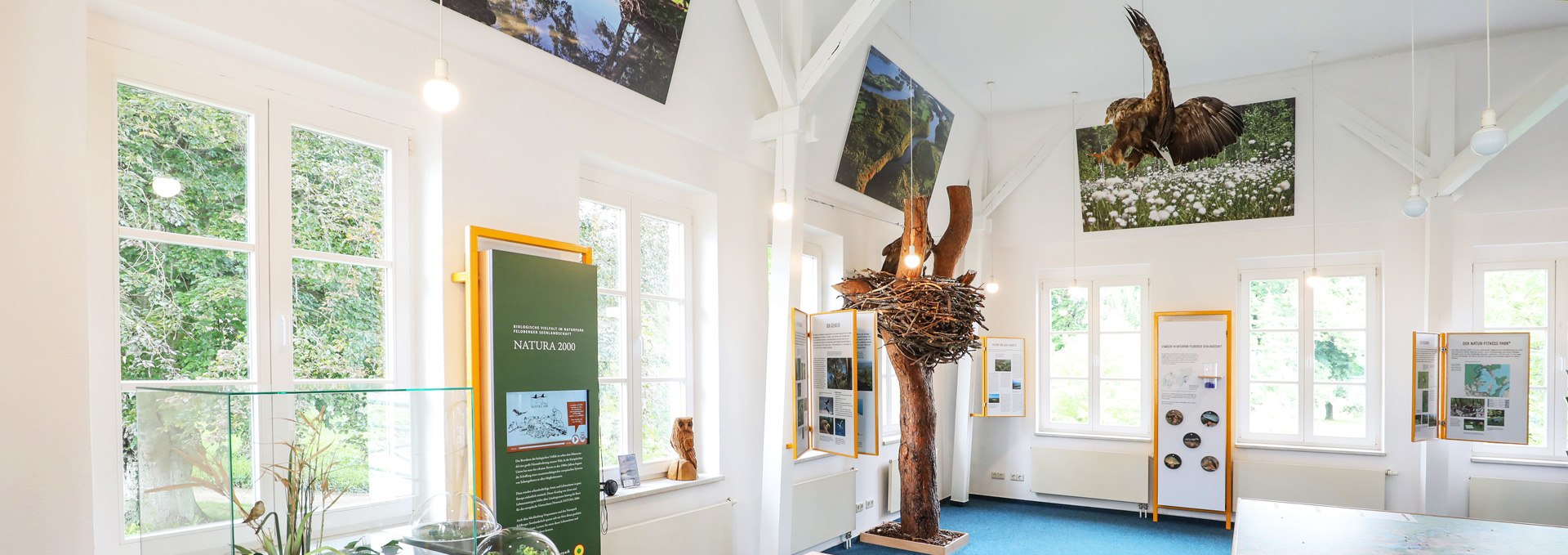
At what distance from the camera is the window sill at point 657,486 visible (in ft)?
14.1

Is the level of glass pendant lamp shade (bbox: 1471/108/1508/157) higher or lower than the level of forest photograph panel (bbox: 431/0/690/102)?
lower

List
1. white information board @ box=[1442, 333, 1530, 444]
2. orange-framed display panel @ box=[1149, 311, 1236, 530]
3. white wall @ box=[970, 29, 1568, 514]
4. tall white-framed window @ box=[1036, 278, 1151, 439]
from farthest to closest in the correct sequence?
tall white-framed window @ box=[1036, 278, 1151, 439]
orange-framed display panel @ box=[1149, 311, 1236, 530]
white wall @ box=[970, 29, 1568, 514]
white information board @ box=[1442, 333, 1530, 444]

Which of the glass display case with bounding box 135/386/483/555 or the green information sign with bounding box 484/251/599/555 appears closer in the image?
the glass display case with bounding box 135/386/483/555

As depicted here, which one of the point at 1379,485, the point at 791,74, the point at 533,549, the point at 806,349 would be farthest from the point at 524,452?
the point at 1379,485

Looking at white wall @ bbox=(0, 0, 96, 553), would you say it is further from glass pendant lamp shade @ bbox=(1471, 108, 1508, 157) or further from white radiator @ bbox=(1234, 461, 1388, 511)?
white radiator @ bbox=(1234, 461, 1388, 511)

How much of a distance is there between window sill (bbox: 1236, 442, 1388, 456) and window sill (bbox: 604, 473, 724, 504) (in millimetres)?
5336

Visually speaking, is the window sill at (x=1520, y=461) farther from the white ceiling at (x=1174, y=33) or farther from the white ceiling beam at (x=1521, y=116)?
the white ceiling at (x=1174, y=33)

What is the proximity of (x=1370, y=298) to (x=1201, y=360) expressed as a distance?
57.9 inches

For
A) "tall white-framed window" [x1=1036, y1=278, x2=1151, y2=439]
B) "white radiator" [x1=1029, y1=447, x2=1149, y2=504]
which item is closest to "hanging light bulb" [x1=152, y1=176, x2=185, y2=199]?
"tall white-framed window" [x1=1036, y1=278, x2=1151, y2=439]

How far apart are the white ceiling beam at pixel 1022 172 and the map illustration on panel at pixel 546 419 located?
6.00 meters

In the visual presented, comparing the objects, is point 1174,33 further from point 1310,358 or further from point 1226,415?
point 1226,415

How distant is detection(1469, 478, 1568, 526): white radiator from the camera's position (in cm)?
650

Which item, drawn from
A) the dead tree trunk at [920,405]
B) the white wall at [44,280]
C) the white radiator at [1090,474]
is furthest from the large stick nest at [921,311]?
the white wall at [44,280]

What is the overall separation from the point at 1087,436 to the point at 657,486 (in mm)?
5388
